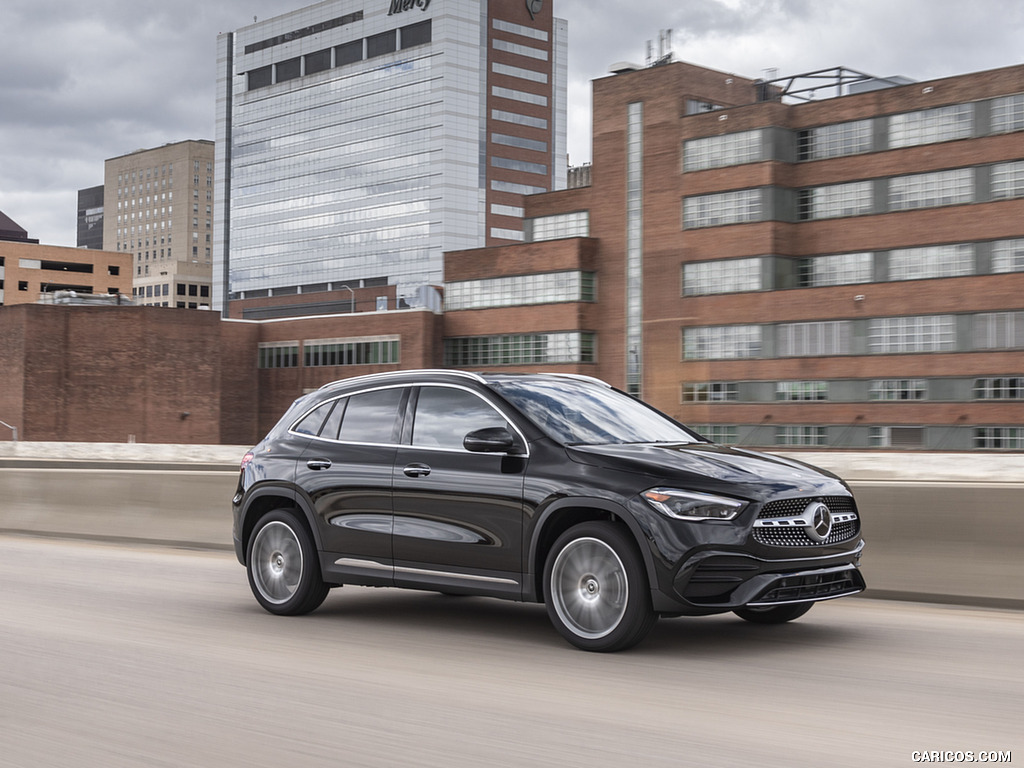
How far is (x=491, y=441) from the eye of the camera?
24.7 feet

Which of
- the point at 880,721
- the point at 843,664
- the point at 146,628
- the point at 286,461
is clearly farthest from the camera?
the point at 286,461

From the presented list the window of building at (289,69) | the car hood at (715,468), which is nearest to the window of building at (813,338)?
the car hood at (715,468)

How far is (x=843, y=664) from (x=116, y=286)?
15860 cm

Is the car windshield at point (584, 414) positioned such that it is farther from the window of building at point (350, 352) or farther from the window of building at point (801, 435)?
the window of building at point (350, 352)

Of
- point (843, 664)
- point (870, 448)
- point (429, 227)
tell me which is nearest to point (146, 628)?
point (843, 664)

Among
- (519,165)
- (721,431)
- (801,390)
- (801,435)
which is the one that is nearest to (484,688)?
(801,435)

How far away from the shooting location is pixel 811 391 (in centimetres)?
6612

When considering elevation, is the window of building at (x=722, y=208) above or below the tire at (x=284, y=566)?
above

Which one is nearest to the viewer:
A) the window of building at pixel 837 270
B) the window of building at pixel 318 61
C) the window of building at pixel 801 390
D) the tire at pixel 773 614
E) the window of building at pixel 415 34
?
the tire at pixel 773 614

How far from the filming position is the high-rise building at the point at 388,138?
128875 mm

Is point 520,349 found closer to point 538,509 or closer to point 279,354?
point 279,354

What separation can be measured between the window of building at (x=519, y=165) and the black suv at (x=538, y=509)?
125m

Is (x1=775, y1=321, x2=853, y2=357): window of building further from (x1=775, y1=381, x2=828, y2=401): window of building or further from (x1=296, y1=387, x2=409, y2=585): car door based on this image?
(x1=296, y1=387, x2=409, y2=585): car door

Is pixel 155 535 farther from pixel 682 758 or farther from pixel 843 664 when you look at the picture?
pixel 682 758
